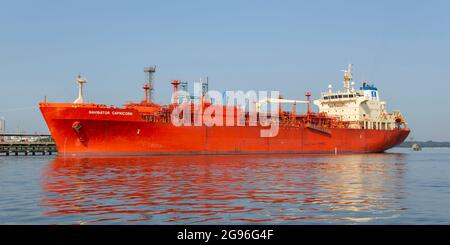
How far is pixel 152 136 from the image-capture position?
39.3m

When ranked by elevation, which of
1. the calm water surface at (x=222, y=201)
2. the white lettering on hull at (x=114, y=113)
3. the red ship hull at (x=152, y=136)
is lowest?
the calm water surface at (x=222, y=201)

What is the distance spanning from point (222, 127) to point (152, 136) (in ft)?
23.8

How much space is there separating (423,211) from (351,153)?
4384 cm

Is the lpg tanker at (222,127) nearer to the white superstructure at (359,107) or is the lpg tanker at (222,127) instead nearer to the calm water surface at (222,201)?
the white superstructure at (359,107)

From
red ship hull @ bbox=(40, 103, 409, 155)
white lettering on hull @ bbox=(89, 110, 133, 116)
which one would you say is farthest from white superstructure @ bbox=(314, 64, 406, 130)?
white lettering on hull @ bbox=(89, 110, 133, 116)

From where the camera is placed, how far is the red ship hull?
3612 cm

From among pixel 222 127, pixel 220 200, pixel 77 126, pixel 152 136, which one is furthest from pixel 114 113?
pixel 220 200

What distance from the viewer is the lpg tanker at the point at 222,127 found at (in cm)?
3659

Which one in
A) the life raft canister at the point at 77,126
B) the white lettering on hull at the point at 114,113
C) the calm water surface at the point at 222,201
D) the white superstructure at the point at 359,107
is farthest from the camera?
the white superstructure at the point at 359,107

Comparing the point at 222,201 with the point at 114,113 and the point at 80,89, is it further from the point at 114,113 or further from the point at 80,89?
the point at 80,89

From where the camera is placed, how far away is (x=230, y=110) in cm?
4453

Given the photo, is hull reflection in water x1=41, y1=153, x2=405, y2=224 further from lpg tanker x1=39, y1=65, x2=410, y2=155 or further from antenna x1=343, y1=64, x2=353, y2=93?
antenna x1=343, y1=64, x2=353, y2=93

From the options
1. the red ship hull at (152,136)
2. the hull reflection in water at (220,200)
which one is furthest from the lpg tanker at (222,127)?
A: the hull reflection in water at (220,200)
